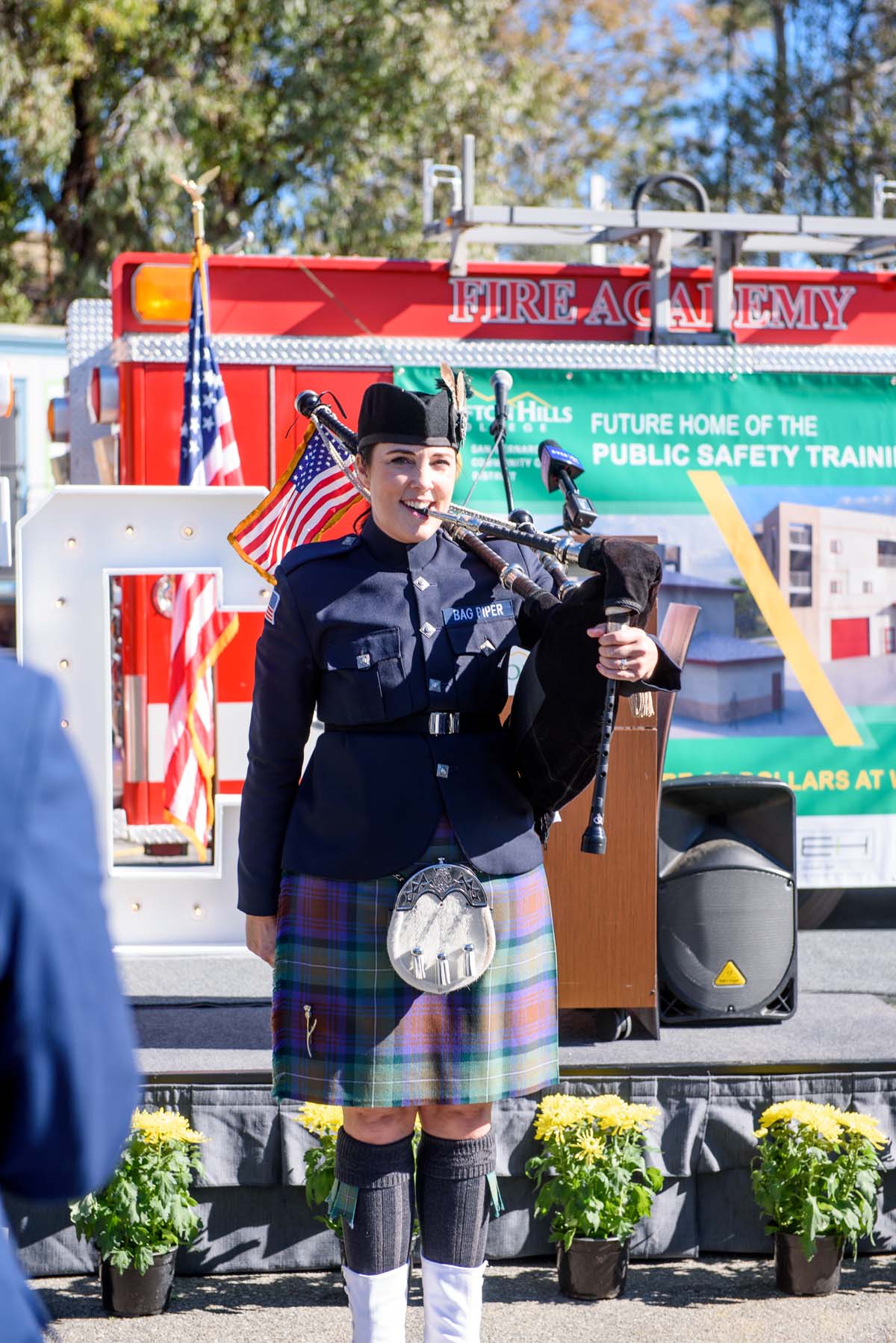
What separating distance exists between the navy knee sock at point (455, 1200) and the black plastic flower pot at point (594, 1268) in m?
0.76

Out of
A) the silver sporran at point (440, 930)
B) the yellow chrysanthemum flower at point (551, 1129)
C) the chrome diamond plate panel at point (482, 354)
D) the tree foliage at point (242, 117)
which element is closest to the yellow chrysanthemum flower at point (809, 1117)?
the yellow chrysanthemum flower at point (551, 1129)

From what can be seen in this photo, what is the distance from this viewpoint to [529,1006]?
2.56 m

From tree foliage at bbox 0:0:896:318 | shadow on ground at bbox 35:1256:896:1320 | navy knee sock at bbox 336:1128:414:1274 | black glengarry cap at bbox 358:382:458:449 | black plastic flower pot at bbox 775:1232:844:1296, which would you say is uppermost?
tree foliage at bbox 0:0:896:318

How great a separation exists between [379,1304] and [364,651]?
1.06m

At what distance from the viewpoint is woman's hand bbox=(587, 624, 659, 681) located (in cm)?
231

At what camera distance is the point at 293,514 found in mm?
3934

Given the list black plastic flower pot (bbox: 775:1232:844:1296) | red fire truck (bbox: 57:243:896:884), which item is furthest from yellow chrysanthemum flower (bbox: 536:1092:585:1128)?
red fire truck (bbox: 57:243:896:884)

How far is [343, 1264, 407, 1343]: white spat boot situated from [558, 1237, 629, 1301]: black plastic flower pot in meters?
0.79

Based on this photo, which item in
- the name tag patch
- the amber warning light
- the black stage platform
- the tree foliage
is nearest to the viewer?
the name tag patch

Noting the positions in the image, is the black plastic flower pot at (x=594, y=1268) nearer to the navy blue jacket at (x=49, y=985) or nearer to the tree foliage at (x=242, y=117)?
the navy blue jacket at (x=49, y=985)

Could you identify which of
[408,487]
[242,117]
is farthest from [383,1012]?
[242,117]

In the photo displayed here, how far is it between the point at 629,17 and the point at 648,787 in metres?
23.2

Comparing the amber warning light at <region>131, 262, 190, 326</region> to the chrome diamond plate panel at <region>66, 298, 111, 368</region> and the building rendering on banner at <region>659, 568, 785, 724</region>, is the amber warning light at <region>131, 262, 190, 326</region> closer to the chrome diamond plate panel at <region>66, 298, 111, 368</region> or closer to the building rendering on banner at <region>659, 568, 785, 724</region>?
the chrome diamond plate panel at <region>66, 298, 111, 368</region>

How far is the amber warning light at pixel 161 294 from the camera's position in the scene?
5340 millimetres
